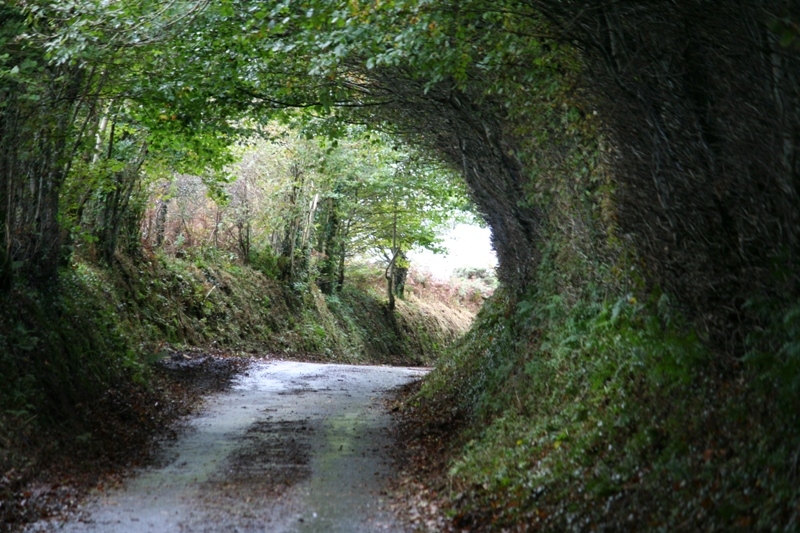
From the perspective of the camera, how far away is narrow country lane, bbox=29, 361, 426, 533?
7930 mm

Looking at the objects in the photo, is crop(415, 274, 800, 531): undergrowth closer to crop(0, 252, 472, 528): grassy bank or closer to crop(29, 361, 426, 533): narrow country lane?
crop(29, 361, 426, 533): narrow country lane

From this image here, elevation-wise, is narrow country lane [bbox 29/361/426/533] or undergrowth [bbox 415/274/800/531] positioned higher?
undergrowth [bbox 415/274/800/531]

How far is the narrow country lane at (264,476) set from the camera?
7930mm

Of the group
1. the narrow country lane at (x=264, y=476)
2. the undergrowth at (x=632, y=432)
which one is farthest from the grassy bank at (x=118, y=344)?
the undergrowth at (x=632, y=432)

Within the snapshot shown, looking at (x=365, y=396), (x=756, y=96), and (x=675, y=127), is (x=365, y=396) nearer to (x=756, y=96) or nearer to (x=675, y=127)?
(x=675, y=127)

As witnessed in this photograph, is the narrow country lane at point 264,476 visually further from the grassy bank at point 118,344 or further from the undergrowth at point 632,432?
the undergrowth at point 632,432

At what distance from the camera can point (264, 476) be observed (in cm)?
991

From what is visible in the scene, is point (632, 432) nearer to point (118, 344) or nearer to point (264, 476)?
point (264, 476)

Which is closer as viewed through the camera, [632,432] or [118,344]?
[632,432]

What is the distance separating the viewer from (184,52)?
13625mm

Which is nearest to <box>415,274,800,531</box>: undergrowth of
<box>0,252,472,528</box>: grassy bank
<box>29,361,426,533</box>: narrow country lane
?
<box>29,361,426,533</box>: narrow country lane

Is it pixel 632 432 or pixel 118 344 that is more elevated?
pixel 632 432

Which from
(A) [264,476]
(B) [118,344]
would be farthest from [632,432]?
(B) [118,344]

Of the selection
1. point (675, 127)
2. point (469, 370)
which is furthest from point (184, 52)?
point (675, 127)
